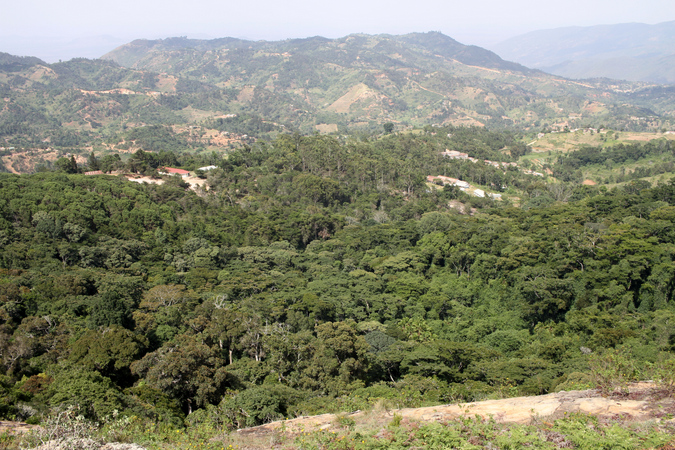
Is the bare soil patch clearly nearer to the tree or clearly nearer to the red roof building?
the tree

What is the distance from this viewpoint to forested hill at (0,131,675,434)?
62.7 ft

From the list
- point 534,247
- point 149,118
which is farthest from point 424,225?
point 149,118

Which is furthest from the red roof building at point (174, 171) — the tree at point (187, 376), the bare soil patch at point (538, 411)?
the bare soil patch at point (538, 411)

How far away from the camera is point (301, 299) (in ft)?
110

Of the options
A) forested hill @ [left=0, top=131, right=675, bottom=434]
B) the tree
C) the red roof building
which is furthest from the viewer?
the red roof building

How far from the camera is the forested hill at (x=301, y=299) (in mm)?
19125

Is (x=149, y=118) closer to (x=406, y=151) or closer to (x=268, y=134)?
(x=268, y=134)

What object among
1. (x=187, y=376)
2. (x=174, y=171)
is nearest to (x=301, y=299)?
(x=187, y=376)

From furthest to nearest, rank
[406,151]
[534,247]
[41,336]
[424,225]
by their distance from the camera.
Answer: [406,151], [424,225], [534,247], [41,336]

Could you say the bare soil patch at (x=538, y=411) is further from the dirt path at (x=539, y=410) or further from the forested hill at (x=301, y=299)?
the forested hill at (x=301, y=299)

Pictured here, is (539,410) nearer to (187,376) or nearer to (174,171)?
(187,376)

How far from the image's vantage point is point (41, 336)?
23328 mm

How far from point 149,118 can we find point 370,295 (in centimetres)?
15461

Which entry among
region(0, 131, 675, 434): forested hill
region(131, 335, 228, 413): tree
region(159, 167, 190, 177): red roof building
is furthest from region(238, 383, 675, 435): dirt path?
region(159, 167, 190, 177): red roof building
